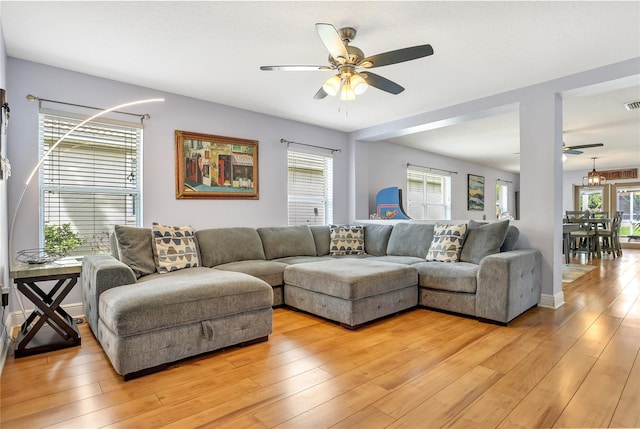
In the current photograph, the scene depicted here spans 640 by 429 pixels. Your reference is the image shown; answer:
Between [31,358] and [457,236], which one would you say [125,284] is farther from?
[457,236]

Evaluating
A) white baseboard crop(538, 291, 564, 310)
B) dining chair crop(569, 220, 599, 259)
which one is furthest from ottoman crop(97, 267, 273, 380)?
dining chair crop(569, 220, 599, 259)

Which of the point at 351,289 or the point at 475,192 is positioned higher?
the point at 475,192

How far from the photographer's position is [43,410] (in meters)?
1.72

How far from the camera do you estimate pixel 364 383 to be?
6.45ft

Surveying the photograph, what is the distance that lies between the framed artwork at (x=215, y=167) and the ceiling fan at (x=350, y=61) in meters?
1.79

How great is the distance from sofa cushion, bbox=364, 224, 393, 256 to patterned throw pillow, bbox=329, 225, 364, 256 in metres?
0.08

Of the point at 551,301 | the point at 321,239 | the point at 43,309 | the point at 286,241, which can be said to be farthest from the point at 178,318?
the point at 551,301

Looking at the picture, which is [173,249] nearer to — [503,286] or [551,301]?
[503,286]

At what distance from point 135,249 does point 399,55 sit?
104 inches

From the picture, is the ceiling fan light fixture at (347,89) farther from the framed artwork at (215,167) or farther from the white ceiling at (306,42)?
the framed artwork at (215,167)

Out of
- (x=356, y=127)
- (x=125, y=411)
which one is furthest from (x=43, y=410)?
(x=356, y=127)

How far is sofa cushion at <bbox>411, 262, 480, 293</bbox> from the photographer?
3.18 metres

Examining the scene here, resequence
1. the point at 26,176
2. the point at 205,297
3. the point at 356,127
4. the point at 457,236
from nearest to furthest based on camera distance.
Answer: the point at 205,297 < the point at 26,176 < the point at 457,236 < the point at 356,127

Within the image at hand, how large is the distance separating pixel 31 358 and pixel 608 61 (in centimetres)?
517
